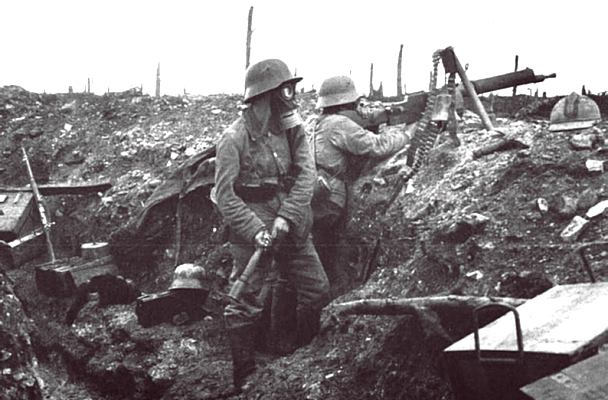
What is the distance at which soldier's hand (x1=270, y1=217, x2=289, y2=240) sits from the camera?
227 inches

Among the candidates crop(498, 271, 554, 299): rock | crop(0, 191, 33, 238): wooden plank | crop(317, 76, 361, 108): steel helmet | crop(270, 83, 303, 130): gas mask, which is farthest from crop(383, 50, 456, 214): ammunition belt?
crop(0, 191, 33, 238): wooden plank

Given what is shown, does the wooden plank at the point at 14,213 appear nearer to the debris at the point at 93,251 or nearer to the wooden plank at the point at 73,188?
the wooden plank at the point at 73,188

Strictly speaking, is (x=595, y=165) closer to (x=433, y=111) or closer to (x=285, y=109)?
(x=433, y=111)

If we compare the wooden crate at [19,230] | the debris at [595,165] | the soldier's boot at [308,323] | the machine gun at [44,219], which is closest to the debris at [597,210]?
the debris at [595,165]

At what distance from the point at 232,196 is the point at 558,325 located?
3226 mm

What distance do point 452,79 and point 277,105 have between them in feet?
7.00

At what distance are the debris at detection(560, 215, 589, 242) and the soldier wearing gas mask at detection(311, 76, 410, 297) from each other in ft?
7.37

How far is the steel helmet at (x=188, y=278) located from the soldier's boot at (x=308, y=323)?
140 cm

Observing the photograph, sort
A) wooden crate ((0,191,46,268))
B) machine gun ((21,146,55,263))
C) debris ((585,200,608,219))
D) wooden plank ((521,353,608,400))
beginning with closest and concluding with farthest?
wooden plank ((521,353,608,400)) → debris ((585,200,608,219)) → machine gun ((21,146,55,263)) → wooden crate ((0,191,46,268))

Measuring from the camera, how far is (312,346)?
5691mm

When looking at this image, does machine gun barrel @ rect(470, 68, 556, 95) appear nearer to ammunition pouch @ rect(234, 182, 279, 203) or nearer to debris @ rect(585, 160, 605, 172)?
debris @ rect(585, 160, 605, 172)

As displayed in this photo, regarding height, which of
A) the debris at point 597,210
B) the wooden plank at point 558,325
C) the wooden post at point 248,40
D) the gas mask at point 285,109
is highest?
the wooden post at point 248,40

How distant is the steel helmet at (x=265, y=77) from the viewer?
5.82 metres

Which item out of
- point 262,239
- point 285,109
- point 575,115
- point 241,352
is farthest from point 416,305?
point 575,115
